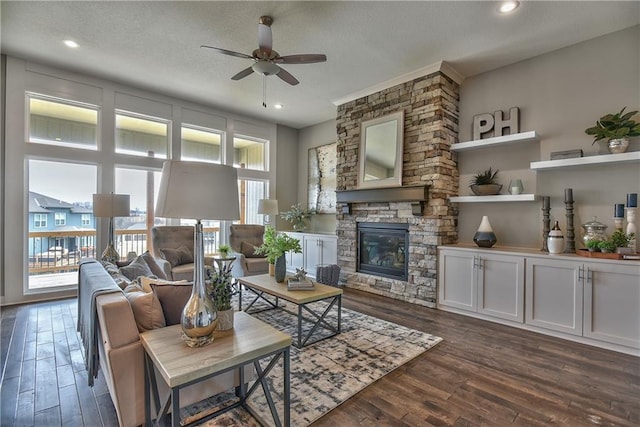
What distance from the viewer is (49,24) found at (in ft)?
10.8

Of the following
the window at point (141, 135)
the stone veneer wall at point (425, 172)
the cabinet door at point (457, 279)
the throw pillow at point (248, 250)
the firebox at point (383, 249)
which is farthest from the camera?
the throw pillow at point (248, 250)

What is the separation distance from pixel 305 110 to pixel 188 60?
8.08ft

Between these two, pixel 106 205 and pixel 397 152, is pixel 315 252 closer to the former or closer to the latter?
pixel 397 152

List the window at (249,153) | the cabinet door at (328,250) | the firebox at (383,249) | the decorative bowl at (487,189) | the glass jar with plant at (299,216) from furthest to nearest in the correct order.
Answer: the glass jar with plant at (299,216)
the window at (249,153)
the cabinet door at (328,250)
the firebox at (383,249)
the decorative bowl at (487,189)

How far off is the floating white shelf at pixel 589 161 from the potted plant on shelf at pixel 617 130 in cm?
11

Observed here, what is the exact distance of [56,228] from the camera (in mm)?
4500

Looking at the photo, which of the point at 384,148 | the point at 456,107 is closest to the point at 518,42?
the point at 456,107

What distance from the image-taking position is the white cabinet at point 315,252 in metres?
5.56

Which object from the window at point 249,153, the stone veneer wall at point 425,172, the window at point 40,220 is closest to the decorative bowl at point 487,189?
the stone veneer wall at point 425,172

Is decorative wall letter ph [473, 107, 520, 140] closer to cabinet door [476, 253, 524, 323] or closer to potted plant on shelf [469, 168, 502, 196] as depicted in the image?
potted plant on shelf [469, 168, 502, 196]

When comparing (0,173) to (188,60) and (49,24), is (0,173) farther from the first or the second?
(188,60)

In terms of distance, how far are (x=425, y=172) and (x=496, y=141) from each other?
0.94 m

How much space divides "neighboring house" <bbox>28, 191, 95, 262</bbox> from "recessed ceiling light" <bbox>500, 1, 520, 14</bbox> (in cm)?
606

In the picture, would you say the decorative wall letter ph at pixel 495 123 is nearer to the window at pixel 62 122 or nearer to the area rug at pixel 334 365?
the area rug at pixel 334 365
